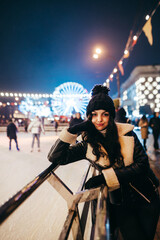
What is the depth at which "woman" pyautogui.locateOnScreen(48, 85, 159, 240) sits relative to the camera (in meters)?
1.01

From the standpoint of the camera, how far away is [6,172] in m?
3.42

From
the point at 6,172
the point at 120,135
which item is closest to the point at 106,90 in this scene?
the point at 120,135

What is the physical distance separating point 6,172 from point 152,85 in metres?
55.6

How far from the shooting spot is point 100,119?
121 centimetres

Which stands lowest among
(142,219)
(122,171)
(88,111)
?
(142,219)

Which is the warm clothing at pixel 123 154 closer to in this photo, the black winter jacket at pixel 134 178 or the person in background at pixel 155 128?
the black winter jacket at pixel 134 178

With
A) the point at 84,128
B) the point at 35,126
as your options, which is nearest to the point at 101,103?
the point at 84,128

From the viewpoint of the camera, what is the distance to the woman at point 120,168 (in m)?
1.01

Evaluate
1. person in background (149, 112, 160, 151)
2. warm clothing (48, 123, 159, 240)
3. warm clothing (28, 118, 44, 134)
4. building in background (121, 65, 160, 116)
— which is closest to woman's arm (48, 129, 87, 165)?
warm clothing (48, 123, 159, 240)

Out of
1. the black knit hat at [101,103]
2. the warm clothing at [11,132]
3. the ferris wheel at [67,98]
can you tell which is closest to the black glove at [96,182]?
the black knit hat at [101,103]

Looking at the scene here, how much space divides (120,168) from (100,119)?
1.44 ft

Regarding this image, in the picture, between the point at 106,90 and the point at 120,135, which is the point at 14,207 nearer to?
the point at 120,135

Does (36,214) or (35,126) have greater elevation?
(35,126)

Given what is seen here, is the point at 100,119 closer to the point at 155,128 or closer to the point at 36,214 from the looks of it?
the point at 36,214
